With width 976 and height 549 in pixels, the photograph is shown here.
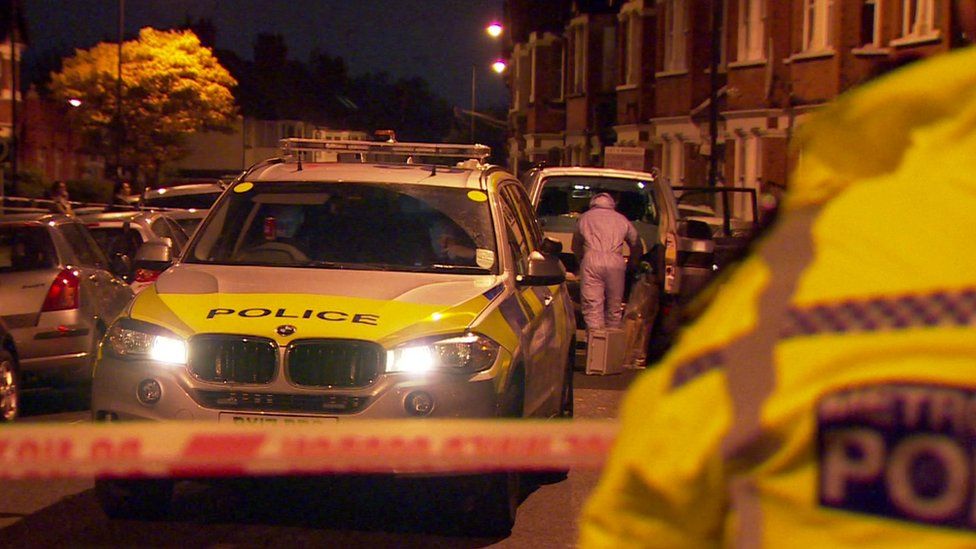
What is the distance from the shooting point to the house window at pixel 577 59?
49.1 meters

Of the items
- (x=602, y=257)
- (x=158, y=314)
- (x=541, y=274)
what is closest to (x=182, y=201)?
(x=602, y=257)

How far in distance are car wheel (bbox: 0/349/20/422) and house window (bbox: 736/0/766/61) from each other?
2268cm

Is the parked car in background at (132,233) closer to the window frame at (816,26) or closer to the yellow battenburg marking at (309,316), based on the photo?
the yellow battenburg marking at (309,316)

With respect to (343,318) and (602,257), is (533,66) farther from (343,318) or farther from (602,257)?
(343,318)

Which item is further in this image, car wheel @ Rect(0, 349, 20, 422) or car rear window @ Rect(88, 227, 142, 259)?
car rear window @ Rect(88, 227, 142, 259)

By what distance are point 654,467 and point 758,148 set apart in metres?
30.2

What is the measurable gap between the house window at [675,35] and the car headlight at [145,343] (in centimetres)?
3083

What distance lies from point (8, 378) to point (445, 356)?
16.3 feet

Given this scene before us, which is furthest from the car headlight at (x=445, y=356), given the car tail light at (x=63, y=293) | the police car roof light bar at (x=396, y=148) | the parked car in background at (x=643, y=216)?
the parked car in background at (x=643, y=216)

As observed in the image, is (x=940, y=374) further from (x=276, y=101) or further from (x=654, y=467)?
(x=276, y=101)

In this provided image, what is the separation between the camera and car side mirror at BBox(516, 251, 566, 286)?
7.69m

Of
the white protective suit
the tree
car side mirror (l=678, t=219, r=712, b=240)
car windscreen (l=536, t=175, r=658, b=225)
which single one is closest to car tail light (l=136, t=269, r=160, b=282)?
the white protective suit

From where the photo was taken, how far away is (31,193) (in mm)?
43469

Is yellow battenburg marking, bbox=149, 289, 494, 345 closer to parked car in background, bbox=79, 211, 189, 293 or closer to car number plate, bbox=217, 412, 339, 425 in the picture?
car number plate, bbox=217, 412, 339, 425
